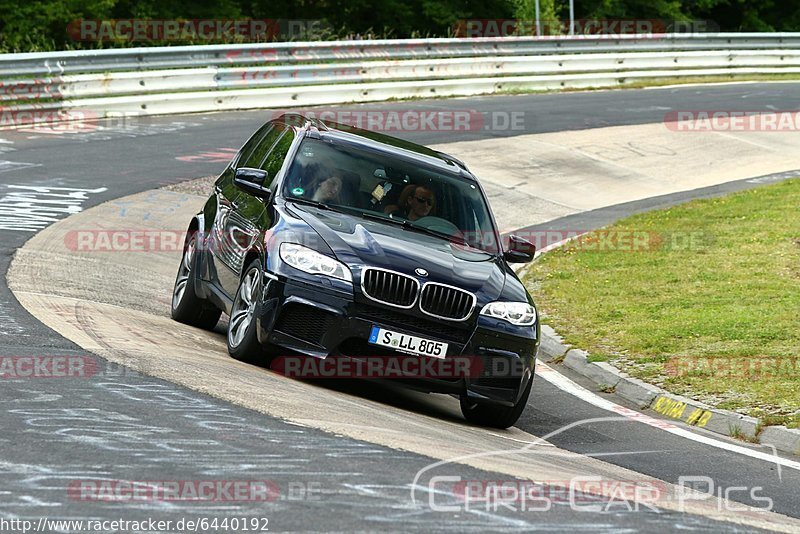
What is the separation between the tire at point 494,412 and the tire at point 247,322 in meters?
1.43

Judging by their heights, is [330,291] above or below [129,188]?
above

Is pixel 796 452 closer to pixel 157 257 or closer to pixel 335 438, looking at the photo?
pixel 335 438

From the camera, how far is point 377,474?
5930 mm

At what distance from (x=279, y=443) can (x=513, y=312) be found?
8.90 ft

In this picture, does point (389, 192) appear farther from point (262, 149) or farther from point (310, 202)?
point (262, 149)

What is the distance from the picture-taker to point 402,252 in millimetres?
8594

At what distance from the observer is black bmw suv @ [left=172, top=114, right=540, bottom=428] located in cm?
830

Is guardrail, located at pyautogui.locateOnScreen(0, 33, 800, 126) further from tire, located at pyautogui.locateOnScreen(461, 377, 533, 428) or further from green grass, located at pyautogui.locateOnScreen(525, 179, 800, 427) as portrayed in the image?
tire, located at pyautogui.locateOnScreen(461, 377, 533, 428)

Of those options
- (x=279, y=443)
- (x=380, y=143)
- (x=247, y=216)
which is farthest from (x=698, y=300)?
(x=279, y=443)

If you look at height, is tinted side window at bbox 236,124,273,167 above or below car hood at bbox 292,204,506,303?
above

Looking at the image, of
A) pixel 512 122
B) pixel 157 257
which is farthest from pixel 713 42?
pixel 157 257

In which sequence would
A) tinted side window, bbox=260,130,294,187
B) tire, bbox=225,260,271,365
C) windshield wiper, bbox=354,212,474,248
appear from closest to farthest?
tire, bbox=225,260,271,365 < windshield wiper, bbox=354,212,474,248 < tinted side window, bbox=260,130,294,187

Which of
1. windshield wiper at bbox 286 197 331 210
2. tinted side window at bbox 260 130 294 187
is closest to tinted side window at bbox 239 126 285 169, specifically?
tinted side window at bbox 260 130 294 187

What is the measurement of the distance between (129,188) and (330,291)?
1038cm
